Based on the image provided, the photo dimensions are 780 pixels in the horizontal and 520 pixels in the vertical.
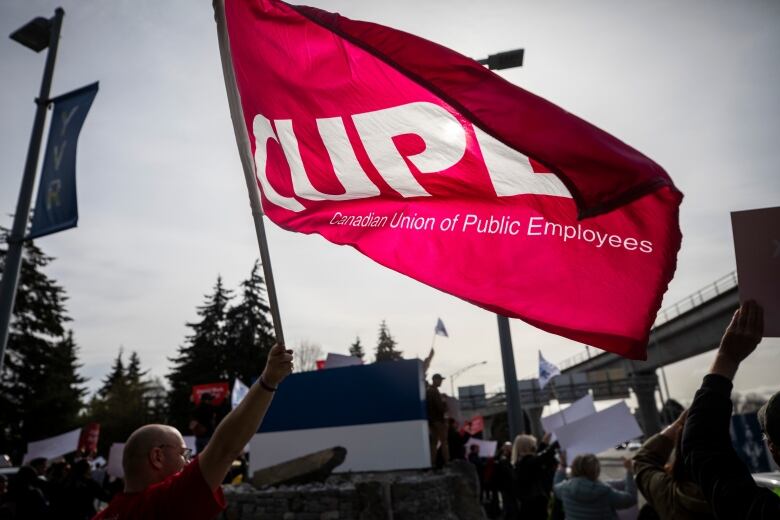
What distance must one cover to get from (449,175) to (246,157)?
1.30 m

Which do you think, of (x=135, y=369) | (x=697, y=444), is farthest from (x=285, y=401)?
(x=135, y=369)

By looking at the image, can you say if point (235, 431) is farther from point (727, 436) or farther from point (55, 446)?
point (55, 446)

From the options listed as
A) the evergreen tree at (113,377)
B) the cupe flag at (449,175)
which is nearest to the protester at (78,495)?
the cupe flag at (449,175)

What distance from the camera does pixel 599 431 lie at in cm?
725

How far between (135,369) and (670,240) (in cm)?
8937

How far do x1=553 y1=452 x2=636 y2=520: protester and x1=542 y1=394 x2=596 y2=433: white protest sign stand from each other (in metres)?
4.54

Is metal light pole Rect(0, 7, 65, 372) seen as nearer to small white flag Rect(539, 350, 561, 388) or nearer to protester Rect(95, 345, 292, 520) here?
protester Rect(95, 345, 292, 520)

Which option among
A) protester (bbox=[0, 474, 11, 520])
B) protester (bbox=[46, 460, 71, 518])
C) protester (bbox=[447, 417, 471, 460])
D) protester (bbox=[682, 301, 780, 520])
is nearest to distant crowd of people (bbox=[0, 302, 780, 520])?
protester (bbox=[682, 301, 780, 520])

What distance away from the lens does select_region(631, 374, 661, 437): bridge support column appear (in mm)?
45125

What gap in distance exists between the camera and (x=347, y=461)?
32.7ft

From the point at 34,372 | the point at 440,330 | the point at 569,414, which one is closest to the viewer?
the point at 569,414

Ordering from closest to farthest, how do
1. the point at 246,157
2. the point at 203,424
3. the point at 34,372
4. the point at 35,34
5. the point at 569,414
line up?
the point at 246,157 → the point at 35,34 → the point at 569,414 → the point at 203,424 → the point at 34,372

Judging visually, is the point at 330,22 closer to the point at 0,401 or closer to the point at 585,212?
A: the point at 585,212

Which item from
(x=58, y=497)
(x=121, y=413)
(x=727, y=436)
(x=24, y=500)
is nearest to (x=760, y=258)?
(x=727, y=436)
